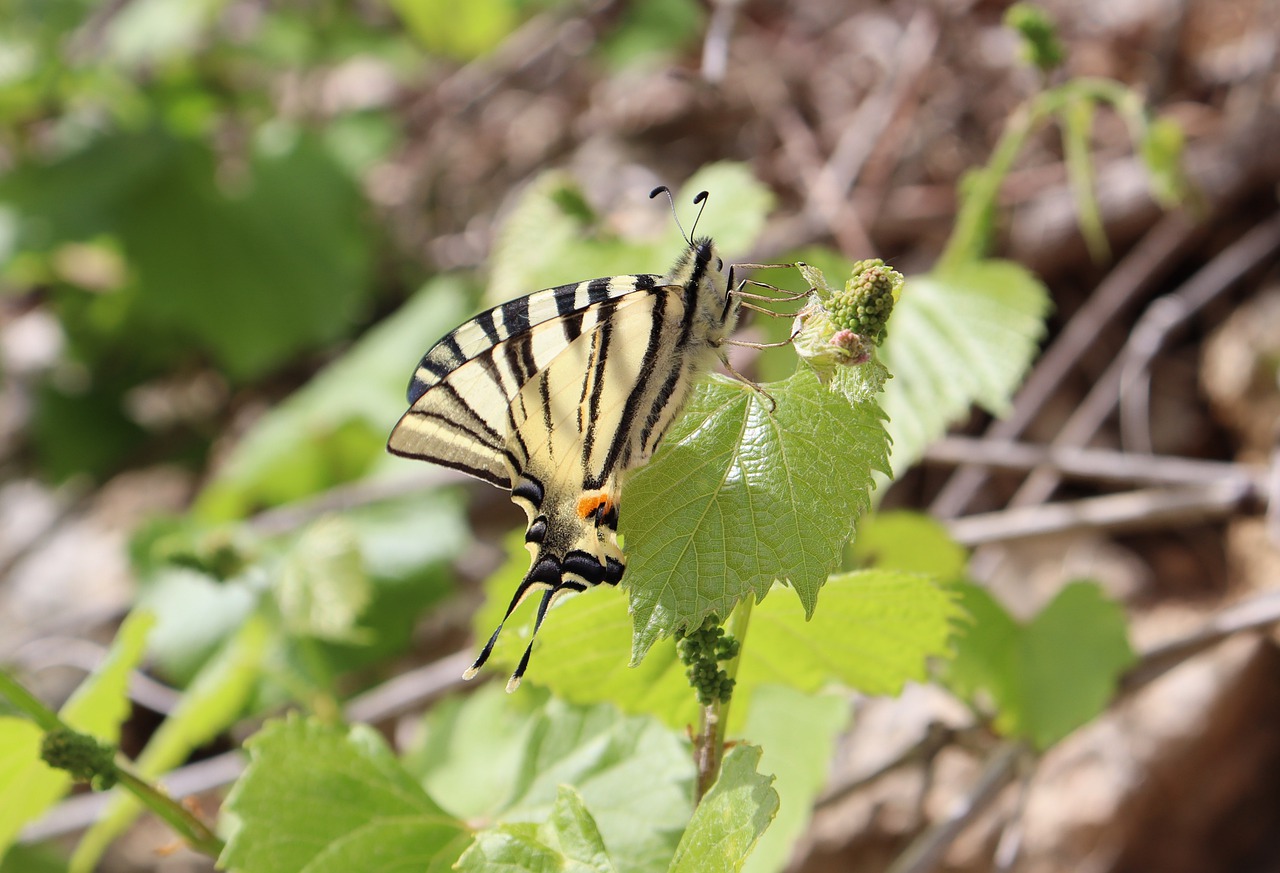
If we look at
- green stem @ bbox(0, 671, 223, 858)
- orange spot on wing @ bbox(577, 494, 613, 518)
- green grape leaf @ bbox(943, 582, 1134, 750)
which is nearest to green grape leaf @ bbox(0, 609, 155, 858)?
green stem @ bbox(0, 671, 223, 858)

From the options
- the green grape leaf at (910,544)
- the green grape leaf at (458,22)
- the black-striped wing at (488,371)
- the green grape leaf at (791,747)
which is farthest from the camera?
the green grape leaf at (458,22)

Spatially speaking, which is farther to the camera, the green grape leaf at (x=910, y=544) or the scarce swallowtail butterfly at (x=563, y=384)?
the green grape leaf at (x=910, y=544)

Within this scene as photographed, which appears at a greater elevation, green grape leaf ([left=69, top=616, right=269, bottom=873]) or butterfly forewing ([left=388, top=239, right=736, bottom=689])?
butterfly forewing ([left=388, top=239, right=736, bottom=689])

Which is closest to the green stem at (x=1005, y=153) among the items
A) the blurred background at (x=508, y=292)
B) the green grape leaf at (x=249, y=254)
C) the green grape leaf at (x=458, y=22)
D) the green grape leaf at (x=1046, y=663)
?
the blurred background at (x=508, y=292)

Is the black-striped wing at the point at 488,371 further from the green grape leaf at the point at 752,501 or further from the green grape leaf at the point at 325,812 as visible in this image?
the green grape leaf at the point at 325,812

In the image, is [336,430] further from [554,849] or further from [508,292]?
[554,849]

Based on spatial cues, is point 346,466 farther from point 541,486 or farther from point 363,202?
point 541,486

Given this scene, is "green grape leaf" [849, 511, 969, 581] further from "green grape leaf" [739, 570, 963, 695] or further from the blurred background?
"green grape leaf" [739, 570, 963, 695]
